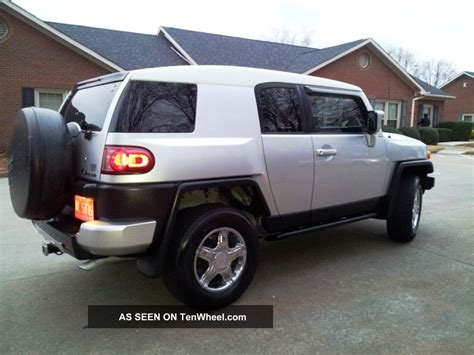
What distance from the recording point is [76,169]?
10.1 ft

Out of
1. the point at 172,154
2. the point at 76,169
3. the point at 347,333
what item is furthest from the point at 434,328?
the point at 76,169

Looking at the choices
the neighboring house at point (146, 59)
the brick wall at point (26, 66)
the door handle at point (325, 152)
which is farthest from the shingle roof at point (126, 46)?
the door handle at point (325, 152)

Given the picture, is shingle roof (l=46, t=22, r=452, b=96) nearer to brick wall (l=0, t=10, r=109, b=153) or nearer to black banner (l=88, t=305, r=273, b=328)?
brick wall (l=0, t=10, r=109, b=153)

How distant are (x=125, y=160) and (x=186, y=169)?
0.45 m

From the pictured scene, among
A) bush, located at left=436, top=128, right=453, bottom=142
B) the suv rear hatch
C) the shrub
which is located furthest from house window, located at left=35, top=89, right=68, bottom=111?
the shrub

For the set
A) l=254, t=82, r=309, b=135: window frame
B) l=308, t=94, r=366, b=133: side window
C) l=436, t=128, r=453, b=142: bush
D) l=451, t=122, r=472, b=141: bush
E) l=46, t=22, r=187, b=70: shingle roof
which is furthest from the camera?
l=451, t=122, r=472, b=141: bush

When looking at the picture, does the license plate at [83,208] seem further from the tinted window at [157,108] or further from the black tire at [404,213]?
the black tire at [404,213]

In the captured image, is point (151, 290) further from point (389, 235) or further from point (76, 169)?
point (389, 235)

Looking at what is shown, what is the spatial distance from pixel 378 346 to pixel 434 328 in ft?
1.83

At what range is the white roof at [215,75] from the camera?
3.05 metres

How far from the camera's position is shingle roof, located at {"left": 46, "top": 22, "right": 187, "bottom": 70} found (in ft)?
52.1

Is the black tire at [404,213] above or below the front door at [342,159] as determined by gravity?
below

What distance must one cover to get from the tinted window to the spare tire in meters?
0.45

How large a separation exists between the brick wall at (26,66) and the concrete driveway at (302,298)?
33.0 feet
